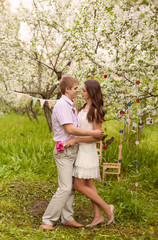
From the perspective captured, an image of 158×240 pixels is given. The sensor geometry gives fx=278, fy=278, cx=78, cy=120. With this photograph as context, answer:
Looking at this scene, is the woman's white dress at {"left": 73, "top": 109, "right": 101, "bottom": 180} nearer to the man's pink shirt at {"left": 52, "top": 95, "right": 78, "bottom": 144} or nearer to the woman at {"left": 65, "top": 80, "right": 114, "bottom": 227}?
the woman at {"left": 65, "top": 80, "right": 114, "bottom": 227}

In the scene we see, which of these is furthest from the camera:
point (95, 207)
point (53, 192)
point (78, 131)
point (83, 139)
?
point (53, 192)

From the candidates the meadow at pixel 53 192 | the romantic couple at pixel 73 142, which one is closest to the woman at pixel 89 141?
the romantic couple at pixel 73 142

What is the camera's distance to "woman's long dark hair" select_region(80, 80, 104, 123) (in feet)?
11.1

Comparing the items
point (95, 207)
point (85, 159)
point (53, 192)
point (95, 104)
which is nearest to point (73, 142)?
point (85, 159)

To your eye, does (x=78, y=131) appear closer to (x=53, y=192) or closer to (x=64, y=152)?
(x=64, y=152)

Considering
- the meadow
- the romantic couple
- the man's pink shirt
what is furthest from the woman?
the meadow

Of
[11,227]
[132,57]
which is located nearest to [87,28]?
[132,57]

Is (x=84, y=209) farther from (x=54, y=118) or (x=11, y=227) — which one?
(x=54, y=118)

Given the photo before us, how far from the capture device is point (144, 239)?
331 centimetres

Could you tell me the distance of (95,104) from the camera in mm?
3406

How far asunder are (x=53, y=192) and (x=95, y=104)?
222 cm

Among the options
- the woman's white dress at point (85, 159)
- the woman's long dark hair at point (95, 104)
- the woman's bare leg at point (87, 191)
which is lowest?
the woman's bare leg at point (87, 191)

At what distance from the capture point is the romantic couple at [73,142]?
10.9 feet

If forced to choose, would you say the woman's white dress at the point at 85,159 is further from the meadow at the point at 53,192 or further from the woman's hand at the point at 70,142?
the meadow at the point at 53,192
